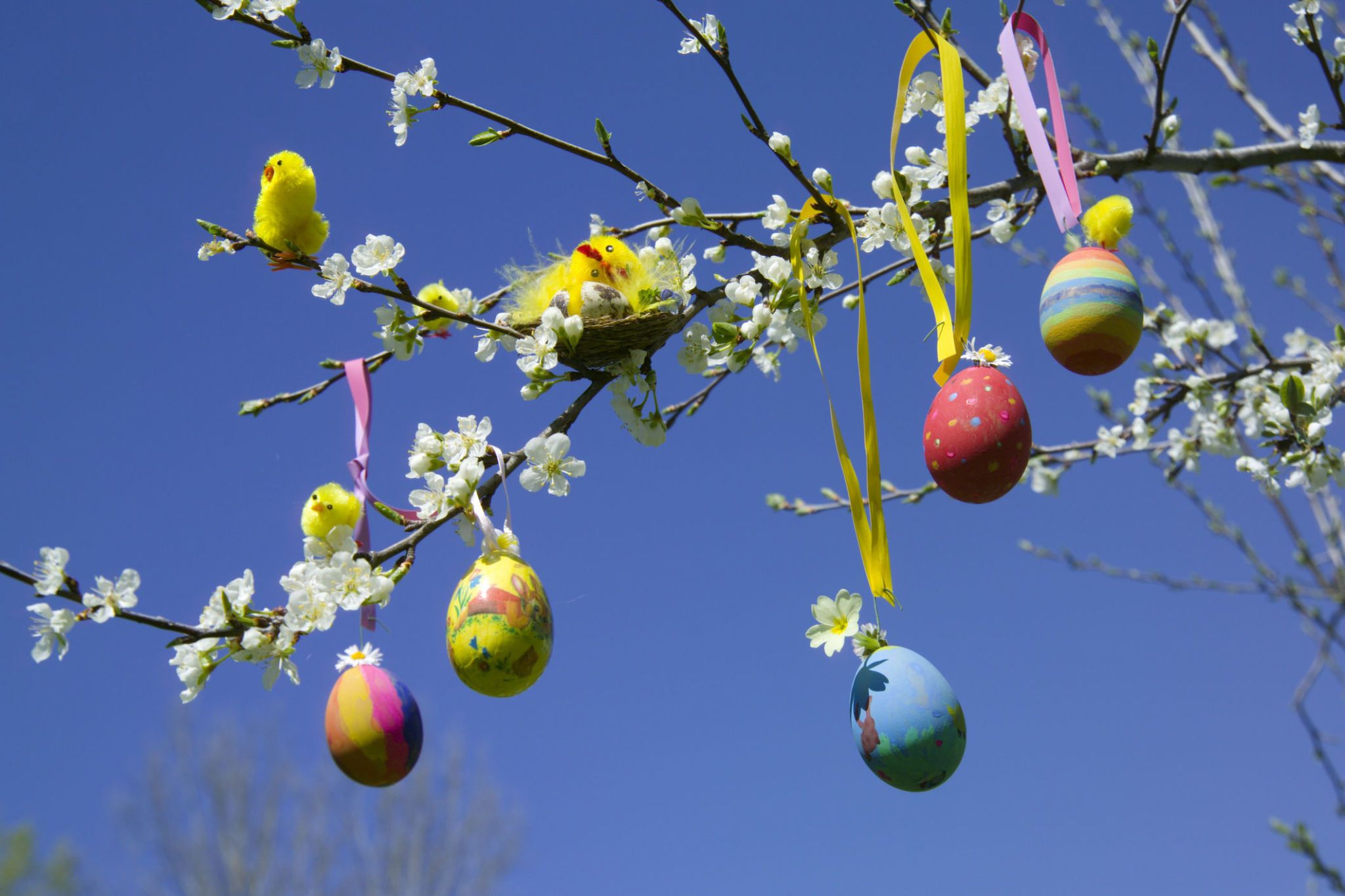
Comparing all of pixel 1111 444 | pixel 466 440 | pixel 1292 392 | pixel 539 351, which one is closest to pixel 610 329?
pixel 539 351

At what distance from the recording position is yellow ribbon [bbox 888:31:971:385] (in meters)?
1.79

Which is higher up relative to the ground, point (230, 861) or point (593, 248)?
point (230, 861)

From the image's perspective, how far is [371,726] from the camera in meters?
1.82

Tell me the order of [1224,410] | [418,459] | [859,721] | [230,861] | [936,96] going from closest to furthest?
[859,721]
[418,459]
[936,96]
[1224,410]
[230,861]

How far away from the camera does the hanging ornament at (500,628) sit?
5.58 feet

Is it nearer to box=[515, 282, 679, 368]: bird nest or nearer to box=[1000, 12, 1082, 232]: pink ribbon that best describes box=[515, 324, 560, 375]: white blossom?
box=[515, 282, 679, 368]: bird nest

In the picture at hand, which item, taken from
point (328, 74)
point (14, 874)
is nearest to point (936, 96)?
point (328, 74)

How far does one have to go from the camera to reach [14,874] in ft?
39.2

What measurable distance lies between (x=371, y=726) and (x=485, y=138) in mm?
1101

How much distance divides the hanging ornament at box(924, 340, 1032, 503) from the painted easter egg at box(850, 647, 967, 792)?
11.3 inches

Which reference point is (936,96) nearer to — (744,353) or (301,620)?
(744,353)

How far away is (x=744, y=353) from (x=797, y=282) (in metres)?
0.16

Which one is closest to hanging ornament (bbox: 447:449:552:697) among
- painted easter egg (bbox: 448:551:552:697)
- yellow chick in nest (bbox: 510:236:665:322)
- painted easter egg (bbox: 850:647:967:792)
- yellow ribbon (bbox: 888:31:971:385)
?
painted easter egg (bbox: 448:551:552:697)

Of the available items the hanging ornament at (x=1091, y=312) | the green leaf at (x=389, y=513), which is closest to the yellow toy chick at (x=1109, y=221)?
the hanging ornament at (x=1091, y=312)
